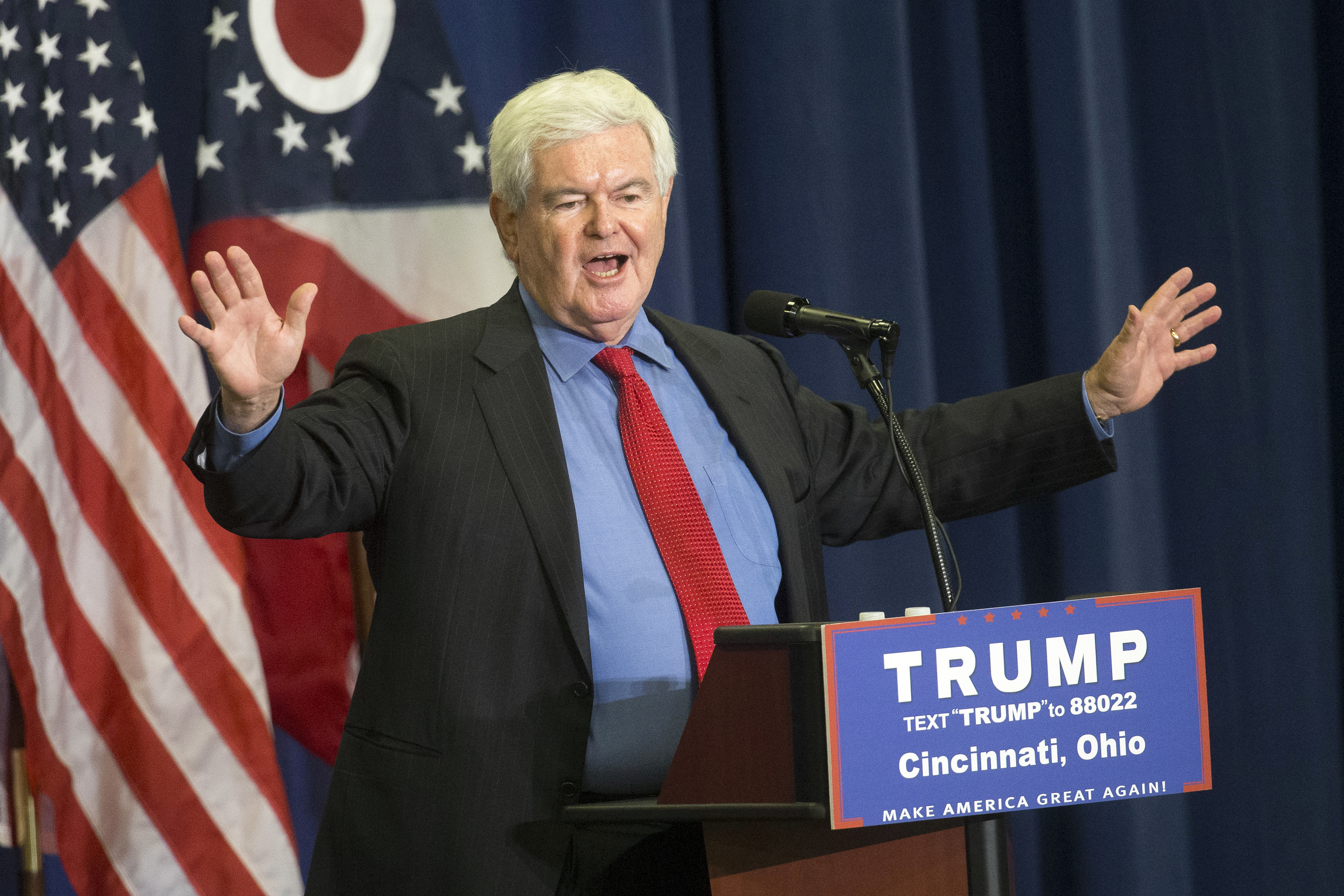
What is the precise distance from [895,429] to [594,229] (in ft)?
1.75

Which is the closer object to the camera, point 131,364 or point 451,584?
point 451,584

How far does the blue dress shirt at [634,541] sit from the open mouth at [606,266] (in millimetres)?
97

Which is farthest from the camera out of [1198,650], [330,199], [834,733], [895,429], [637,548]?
[330,199]

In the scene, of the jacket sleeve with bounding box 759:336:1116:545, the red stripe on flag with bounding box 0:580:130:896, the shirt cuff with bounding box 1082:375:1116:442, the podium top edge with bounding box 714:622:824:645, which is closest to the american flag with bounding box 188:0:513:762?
the red stripe on flag with bounding box 0:580:130:896

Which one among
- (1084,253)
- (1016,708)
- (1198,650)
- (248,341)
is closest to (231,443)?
(248,341)

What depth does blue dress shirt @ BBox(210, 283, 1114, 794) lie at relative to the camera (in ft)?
5.05

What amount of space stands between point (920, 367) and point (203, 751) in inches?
63.5

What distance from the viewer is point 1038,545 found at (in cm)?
292

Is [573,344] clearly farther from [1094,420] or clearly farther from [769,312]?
[1094,420]

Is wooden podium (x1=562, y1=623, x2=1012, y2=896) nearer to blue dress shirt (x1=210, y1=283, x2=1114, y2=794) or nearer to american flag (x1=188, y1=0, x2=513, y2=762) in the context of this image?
blue dress shirt (x1=210, y1=283, x2=1114, y2=794)

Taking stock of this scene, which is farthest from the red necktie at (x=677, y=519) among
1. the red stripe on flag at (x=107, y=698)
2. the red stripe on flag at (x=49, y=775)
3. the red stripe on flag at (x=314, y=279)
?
the red stripe on flag at (x=49, y=775)

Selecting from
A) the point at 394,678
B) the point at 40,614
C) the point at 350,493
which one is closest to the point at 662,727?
the point at 394,678

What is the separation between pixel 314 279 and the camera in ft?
7.98

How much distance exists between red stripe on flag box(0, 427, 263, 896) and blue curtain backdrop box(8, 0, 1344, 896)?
0.70m
